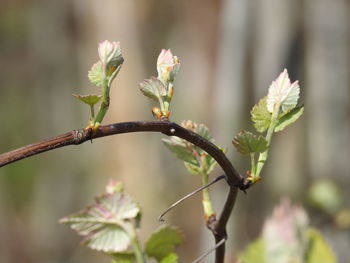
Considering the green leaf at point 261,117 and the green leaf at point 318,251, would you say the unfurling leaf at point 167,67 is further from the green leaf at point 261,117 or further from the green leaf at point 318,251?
the green leaf at point 318,251

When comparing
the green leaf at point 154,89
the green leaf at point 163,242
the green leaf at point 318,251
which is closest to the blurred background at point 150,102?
the green leaf at point 318,251

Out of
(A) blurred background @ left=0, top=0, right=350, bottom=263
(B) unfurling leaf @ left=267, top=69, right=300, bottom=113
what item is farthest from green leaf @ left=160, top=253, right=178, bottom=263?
(A) blurred background @ left=0, top=0, right=350, bottom=263

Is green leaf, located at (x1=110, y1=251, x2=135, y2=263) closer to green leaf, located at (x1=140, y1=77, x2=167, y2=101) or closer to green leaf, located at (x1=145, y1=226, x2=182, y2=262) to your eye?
green leaf, located at (x1=145, y1=226, x2=182, y2=262)

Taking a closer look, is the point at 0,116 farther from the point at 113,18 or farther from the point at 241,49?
the point at 241,49

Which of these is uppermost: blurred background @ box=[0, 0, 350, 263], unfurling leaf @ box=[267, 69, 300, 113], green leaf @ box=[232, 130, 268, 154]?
unfurling leaf @ box=[267, 69, 300, 113]

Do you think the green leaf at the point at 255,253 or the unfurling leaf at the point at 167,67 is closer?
the unfurling leaf at the point at 167,67

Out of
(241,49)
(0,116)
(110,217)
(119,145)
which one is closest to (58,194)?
(119,145)

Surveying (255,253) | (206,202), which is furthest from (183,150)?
(255,253)
